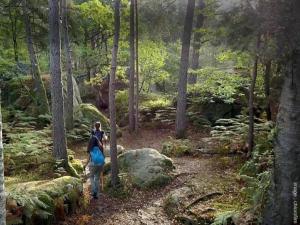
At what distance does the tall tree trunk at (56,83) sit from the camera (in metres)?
11.0

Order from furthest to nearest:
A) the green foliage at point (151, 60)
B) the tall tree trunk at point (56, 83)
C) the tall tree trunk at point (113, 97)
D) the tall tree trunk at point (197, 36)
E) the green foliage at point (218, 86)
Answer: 1. the green foliage at point (151, 60)
2. the tall tree trunk at point (197, 36)
3. the green foliage at point (218, 86)
4. the tall tree trunk at point (56, 83)
5. the tall tree trunk at point (113, 97)

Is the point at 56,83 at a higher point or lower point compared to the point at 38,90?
higher

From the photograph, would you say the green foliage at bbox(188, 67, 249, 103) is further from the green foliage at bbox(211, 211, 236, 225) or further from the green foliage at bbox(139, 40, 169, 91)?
the green foliage at bbox(211, 211, 236, 225)

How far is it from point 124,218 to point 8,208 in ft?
10.4

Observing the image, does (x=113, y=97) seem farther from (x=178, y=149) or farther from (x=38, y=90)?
(x=38, y=90)

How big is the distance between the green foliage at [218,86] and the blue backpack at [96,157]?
310 inches

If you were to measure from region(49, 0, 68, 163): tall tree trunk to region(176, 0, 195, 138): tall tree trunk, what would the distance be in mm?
6535

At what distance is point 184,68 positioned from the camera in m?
16.3

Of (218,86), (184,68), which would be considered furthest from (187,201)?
(218,86)

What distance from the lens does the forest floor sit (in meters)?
8.59

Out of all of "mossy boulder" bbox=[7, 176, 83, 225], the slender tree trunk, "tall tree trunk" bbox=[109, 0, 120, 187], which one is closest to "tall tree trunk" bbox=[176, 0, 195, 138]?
"tall tree trunk" bbox=[109, 0, 120, 187]

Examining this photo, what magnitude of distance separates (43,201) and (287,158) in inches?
196

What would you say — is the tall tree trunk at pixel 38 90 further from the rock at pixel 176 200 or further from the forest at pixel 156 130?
the rock at pixel 176 200

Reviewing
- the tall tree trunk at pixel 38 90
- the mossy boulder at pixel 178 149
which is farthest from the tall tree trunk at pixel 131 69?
the mossy boulder at pixel 178 149
